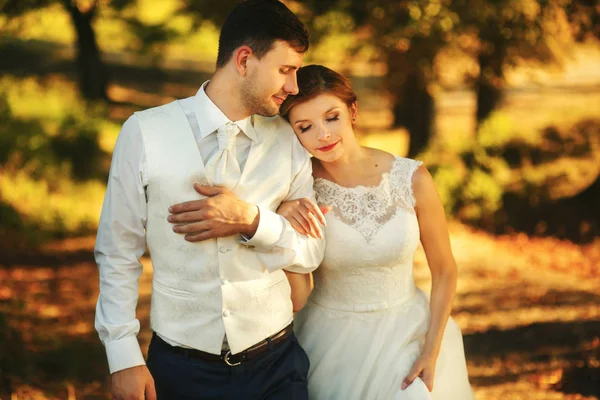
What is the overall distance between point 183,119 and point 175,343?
811mm

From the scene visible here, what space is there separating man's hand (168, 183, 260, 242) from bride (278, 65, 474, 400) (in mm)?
567

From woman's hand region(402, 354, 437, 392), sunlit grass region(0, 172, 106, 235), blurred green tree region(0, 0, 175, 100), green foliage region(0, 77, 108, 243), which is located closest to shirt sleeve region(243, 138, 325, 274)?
woman's hand region(402, 354, 437, 392)

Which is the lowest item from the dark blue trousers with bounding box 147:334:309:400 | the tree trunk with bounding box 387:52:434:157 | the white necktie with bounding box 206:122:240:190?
the tree trunk with bounding box 387:52:434:157

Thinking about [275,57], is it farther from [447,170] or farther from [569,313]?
[447,170]

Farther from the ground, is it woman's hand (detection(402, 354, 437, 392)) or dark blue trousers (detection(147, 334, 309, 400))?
dark blue trousers (detection(147, 334, 309, 400))

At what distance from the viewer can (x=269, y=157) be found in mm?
2738

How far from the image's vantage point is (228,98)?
2.70m

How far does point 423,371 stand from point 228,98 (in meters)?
1.38

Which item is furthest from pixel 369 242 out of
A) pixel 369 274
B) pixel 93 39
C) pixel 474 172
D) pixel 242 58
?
pixel 93 39

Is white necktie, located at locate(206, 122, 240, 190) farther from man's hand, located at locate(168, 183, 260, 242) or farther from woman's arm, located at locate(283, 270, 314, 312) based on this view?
woman's arm, located at locate(283, 270, 314, 312)

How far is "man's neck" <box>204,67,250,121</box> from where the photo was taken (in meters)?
2.69

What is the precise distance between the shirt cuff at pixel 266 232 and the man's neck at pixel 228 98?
365mm

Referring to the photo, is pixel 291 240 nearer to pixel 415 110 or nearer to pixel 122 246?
pixel 122 246

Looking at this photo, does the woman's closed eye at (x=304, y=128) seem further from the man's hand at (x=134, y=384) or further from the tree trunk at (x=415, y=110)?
the tree trunk at (x=415, y=110)
